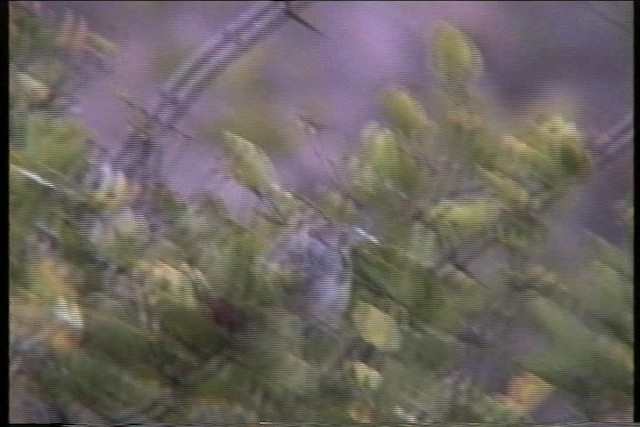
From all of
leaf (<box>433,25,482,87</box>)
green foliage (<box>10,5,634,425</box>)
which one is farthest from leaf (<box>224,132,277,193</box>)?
leaf (<box>433,25,482,87</box>)

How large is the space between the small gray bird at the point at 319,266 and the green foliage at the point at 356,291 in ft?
0.07

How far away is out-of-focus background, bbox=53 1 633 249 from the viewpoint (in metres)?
2.11

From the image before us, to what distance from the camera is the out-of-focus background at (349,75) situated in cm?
211

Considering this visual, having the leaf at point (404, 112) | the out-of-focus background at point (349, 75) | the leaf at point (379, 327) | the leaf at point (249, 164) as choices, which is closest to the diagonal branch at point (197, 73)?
the out-of-focus background at point (349, 75)

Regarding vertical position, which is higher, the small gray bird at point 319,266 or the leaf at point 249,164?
the leaf at point 249,164

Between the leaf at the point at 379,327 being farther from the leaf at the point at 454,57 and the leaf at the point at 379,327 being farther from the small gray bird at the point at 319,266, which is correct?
the leaf at the point at 454,57

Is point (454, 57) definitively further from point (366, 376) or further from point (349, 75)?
point (366, 376)

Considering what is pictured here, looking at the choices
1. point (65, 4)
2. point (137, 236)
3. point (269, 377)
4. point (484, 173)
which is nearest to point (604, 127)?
point (484, 173)

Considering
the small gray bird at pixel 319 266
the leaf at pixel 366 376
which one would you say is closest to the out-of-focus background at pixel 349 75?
the small gray bird at pixel 319 266

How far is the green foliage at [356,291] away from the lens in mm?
2098

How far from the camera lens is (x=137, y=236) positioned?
6.90ft

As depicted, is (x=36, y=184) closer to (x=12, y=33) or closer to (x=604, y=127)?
(x=12, y=33)

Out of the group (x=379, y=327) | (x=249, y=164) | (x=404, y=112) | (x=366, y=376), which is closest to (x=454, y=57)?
(x=404, y=112)

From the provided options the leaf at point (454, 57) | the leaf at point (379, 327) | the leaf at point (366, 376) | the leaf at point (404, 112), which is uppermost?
the leaf at point (454, 57)
